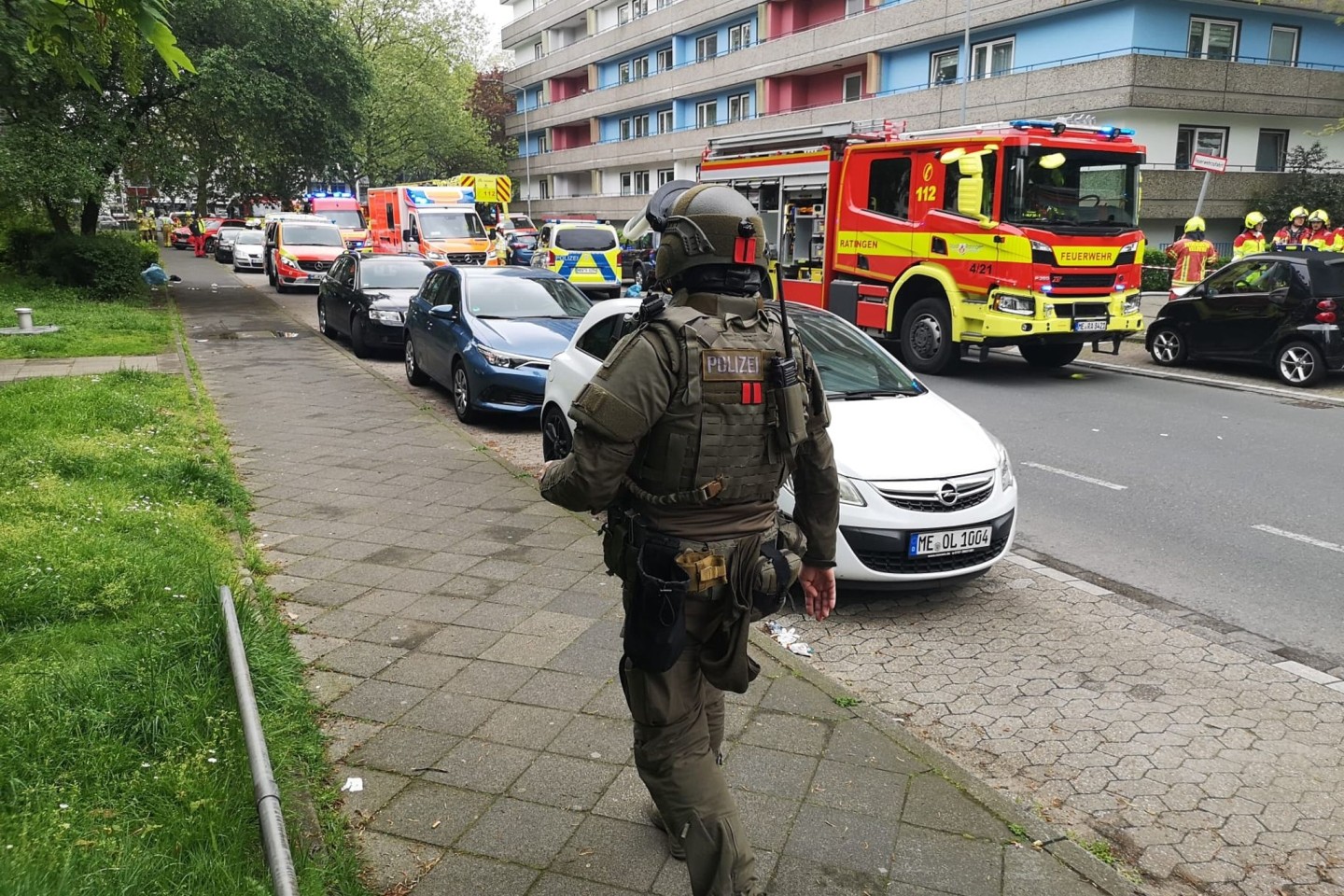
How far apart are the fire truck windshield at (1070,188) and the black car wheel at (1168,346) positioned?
2148 millimetres

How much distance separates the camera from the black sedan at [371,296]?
1432 cm

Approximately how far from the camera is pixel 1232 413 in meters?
10.7

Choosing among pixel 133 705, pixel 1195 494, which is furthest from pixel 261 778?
pixel 1195 494

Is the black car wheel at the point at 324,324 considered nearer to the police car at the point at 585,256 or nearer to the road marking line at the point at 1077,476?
the police car at the point at 585,256

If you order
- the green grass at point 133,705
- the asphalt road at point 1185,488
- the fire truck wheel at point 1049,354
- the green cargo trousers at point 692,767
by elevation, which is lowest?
the asphalt road at point 1185,488

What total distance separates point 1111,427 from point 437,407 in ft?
22.6

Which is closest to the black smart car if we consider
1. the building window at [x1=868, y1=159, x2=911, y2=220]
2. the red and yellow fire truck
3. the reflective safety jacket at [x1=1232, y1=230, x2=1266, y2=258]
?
the red and yellow fire truck

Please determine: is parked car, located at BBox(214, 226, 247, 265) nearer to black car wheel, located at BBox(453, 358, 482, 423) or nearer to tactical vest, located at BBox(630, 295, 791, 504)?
black car wheel, located at BBox(453, 358, 482, 423)

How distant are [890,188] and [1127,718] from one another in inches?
409

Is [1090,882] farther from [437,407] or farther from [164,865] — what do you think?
[437,407]

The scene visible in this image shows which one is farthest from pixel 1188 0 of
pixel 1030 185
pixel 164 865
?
pixel 164 865

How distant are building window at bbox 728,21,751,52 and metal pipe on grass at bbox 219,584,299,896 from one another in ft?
141

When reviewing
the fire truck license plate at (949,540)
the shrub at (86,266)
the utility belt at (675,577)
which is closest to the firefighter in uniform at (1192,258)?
the fire truck license plate at (949,540)

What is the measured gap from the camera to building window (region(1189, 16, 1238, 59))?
27859mm
